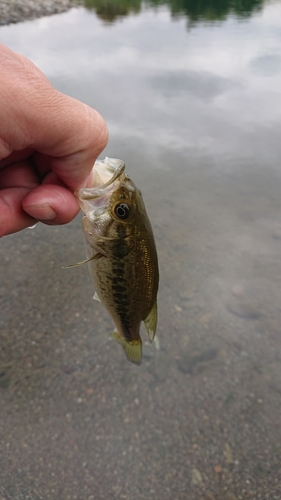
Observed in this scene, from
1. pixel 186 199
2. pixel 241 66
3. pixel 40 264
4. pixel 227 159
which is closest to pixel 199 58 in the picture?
pixel 241 66

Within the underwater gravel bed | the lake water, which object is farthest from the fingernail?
the underwater gravel bed

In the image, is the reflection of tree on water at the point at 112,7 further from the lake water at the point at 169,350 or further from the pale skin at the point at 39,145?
the pale skin at the point at 39,145

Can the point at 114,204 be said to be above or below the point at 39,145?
below

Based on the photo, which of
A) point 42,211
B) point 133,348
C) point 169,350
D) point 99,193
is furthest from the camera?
point 169,350

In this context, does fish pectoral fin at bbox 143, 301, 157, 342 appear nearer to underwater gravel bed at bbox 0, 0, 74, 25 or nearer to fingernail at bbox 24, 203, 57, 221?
fingernail at bbox 24, 203, 57, 221

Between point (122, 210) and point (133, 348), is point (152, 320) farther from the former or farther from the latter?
point (122, 210)

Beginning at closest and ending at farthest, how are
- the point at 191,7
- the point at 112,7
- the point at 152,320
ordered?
the point at 152,320, the point at 112,7, the point at 191,7

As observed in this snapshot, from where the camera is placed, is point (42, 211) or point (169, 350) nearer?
point (42, 211)

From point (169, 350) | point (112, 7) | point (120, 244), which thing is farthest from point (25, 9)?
point (120, 244)
